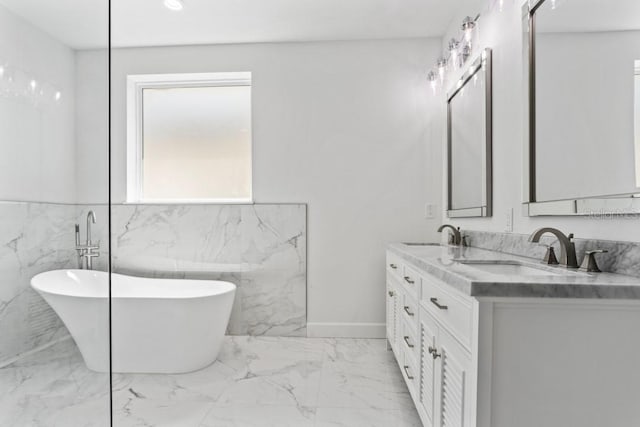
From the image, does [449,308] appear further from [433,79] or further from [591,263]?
[433,79]

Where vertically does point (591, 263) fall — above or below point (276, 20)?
below

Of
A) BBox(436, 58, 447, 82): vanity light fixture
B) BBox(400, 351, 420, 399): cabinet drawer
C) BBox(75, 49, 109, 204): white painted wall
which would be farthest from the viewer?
BBox(436, 58, 447, 82): vanity light fixture

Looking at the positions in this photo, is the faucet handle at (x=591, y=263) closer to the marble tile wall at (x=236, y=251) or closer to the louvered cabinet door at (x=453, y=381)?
the louvered cabinet door at (x=453, y=381)

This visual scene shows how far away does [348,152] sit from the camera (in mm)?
3031

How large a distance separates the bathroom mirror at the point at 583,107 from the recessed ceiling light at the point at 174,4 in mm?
2158

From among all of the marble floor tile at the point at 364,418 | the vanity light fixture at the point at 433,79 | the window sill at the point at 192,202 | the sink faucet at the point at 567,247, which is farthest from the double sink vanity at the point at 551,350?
the window sill at the point at 192,202

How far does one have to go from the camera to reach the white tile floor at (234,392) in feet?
3.56

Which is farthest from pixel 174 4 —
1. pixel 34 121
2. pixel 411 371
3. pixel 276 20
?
pixel 411 371

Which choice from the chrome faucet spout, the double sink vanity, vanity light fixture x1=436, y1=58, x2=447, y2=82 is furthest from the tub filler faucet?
vanity light fixture x1=436, y1=58, x2=447, y2=82

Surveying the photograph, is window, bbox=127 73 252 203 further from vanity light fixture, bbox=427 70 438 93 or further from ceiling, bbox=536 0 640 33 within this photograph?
ceiling, bbox=536 0 640 33

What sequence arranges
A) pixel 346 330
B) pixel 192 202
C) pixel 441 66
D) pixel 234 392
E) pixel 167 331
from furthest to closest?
pixel 192 202 → pixel 346 330 → pixel 441 66 → pixel 167 331 → pixel 234 392

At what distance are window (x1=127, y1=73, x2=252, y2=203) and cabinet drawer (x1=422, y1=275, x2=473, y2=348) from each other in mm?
2125

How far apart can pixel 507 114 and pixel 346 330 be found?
2.03 meters

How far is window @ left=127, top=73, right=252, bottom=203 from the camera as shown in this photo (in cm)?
324
